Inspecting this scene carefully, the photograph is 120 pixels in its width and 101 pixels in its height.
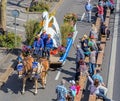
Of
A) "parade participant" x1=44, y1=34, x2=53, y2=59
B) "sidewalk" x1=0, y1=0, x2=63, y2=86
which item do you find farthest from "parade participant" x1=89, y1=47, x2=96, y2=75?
"sidewalk" x1=0, y1=0, x2=63, y2=86

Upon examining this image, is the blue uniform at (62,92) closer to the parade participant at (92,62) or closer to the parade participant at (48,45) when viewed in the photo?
the parade participant at (92,62)

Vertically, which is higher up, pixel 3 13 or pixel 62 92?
pixel 3 13

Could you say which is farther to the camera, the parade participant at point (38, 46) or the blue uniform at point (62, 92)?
the parade participant at point (38, 46)

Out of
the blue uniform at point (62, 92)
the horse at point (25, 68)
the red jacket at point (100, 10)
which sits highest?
the red jacket at point (100, 10)

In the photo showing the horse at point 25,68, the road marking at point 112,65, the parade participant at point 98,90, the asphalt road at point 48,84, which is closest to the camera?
the parade participant at point 98,90

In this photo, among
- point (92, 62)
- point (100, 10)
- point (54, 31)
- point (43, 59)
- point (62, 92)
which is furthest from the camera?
point (100, 10)

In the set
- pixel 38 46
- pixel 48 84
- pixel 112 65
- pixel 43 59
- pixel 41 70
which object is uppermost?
pixel 38 46

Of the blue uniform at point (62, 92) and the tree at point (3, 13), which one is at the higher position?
the tree at point (3, 13)

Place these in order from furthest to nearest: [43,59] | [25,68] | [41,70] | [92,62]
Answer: [92,62] < [43,59] < [41,70] < [25,68]

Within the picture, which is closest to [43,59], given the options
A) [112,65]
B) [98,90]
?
[98,90]

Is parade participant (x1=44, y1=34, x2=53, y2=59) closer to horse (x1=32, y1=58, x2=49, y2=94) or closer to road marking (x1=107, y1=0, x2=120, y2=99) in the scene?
horse (x1=32, y1=58, x2=49, y2=94)

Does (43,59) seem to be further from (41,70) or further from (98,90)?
(98,90)

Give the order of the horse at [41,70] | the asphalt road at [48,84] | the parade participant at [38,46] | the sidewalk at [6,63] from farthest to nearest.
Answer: the parade participant at [38,46] < the sidewalk at [6,63] < the asphalt road at [48,84] < the horse at [41,70]

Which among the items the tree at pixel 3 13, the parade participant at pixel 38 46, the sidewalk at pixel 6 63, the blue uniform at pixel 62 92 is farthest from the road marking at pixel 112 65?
the tree at pixel 3 13
